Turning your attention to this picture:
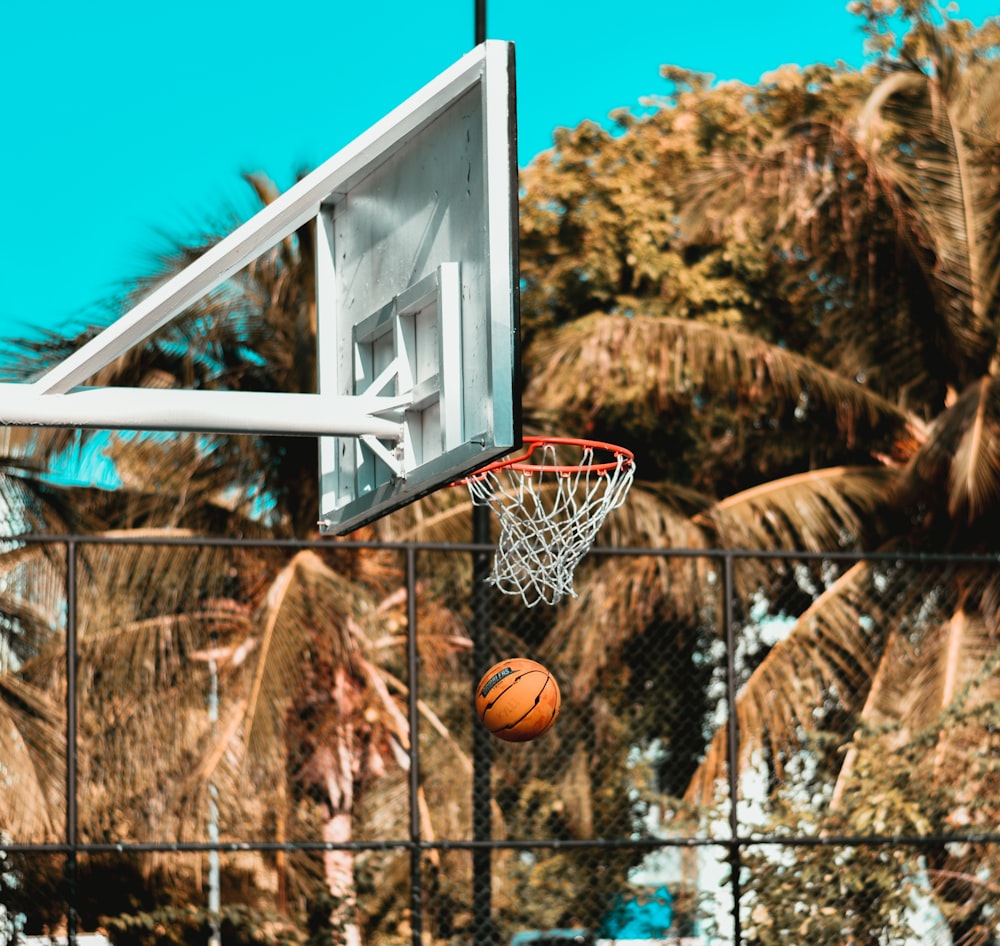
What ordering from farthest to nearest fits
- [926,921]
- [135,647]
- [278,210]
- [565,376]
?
[565,376] < [135,647] < [926,921] < [278,210]

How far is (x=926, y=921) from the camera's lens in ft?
34.2

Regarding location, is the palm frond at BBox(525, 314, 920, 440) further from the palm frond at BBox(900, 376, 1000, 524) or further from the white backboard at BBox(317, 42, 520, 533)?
the white backboard at BBox(317, 42, 520, 533)

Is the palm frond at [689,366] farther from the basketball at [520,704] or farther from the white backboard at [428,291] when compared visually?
the white backboard at [428,291]

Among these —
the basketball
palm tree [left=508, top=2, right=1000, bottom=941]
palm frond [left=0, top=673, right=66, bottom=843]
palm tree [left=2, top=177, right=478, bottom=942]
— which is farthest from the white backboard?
palm tree [left=508, top=2, right=1000, bottom=941]

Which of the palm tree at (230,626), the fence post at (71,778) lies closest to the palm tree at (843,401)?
the palm tree at (230,626)

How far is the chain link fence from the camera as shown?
1004 cm

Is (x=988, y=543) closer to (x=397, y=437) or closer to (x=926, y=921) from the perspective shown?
(x=926, y=921)

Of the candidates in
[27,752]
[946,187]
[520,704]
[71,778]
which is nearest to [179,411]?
[520,704]

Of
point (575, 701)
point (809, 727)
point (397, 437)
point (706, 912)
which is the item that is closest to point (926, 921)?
point (706, 912)

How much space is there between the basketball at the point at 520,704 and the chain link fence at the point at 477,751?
2564mm

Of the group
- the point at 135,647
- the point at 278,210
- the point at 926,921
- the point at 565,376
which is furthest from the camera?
the point at 565,376

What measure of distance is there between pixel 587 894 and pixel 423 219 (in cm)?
802

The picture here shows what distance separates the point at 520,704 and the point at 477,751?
4.22 m

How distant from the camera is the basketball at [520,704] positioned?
6637 mm
